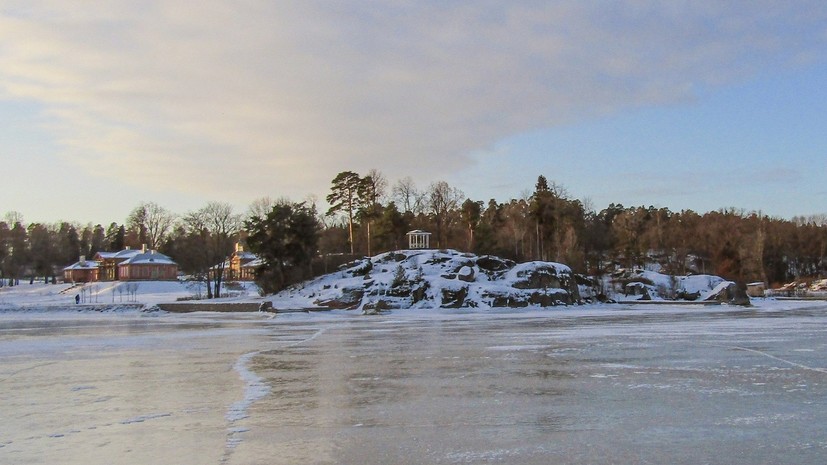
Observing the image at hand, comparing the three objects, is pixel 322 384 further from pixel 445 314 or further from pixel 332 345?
pixel 445 314

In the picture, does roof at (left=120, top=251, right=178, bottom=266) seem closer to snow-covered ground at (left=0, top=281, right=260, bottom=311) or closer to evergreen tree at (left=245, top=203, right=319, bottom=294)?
snow-covered ground at (left=0, top=281, right=260, bottom=311)

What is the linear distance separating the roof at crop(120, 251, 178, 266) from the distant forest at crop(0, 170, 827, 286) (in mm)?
3708

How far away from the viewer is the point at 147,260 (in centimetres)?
9044

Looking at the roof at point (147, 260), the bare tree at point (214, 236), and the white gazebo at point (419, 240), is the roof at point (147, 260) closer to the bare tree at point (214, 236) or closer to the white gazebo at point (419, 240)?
the bare tree at point (214, 236)

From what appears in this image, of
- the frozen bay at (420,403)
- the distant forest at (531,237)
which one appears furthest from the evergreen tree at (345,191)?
the frozen bay at (420,403)

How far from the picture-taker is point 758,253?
86.9 m

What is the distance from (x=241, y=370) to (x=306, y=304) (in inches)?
1556

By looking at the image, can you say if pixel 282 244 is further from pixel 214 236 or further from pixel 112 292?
pixel 112 292

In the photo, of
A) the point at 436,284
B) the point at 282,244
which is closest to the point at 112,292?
the point at 282,244

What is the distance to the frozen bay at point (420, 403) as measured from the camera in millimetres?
8867

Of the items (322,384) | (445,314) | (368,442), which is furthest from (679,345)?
(445,314)

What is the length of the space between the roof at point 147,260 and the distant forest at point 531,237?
3.71 m

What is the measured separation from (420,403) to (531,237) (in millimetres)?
80850

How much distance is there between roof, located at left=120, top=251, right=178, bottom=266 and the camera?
89.5m
